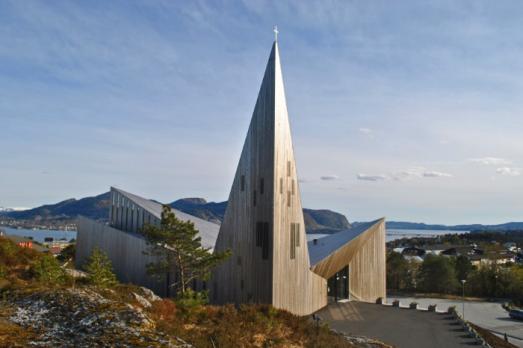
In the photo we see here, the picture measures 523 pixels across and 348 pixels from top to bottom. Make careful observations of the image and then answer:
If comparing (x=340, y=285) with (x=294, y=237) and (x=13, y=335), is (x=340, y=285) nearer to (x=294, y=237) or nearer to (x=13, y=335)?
(x=294, y=237)

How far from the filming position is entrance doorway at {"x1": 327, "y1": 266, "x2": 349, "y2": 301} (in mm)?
37344

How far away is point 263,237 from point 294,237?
2.13 metres

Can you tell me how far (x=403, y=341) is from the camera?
21.8 m

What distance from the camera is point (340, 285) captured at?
37.7m

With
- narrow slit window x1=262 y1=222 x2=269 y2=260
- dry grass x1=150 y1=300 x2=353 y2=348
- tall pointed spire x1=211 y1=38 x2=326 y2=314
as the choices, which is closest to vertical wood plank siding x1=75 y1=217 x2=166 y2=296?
tall pointed spire x1=211 y1=38 x2=326 y2=314

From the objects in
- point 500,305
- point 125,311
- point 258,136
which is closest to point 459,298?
point 500,305

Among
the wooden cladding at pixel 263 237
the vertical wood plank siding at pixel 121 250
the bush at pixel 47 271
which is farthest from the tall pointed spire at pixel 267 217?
the bush at pixel 47 271

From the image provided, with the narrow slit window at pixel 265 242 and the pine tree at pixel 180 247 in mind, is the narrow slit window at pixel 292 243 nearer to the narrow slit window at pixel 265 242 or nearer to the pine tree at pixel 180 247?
the narrow slit window at pixel 265 242

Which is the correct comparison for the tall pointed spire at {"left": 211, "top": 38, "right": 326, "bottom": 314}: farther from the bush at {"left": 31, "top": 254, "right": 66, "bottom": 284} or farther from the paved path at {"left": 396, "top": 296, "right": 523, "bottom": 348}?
the paved path at {"left": 396, "top": 296, "right": 523, "bottom": 348}

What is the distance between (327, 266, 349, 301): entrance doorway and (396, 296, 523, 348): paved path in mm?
9783

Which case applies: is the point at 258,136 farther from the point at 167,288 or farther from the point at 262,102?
the point at 167,288

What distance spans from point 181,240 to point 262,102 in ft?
29.0

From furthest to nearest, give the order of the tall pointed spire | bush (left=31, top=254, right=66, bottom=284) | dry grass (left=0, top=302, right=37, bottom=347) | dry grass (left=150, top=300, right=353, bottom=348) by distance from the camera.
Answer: the tall pointed spire
bush (left=31, top=254, right=66, bottom=284)
dry grass (left=150, top=300, right=353, bottom=348)
dry grass (left=0, top=302, right=37, bottom=347)

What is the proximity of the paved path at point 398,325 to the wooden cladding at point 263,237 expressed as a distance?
557 cm
